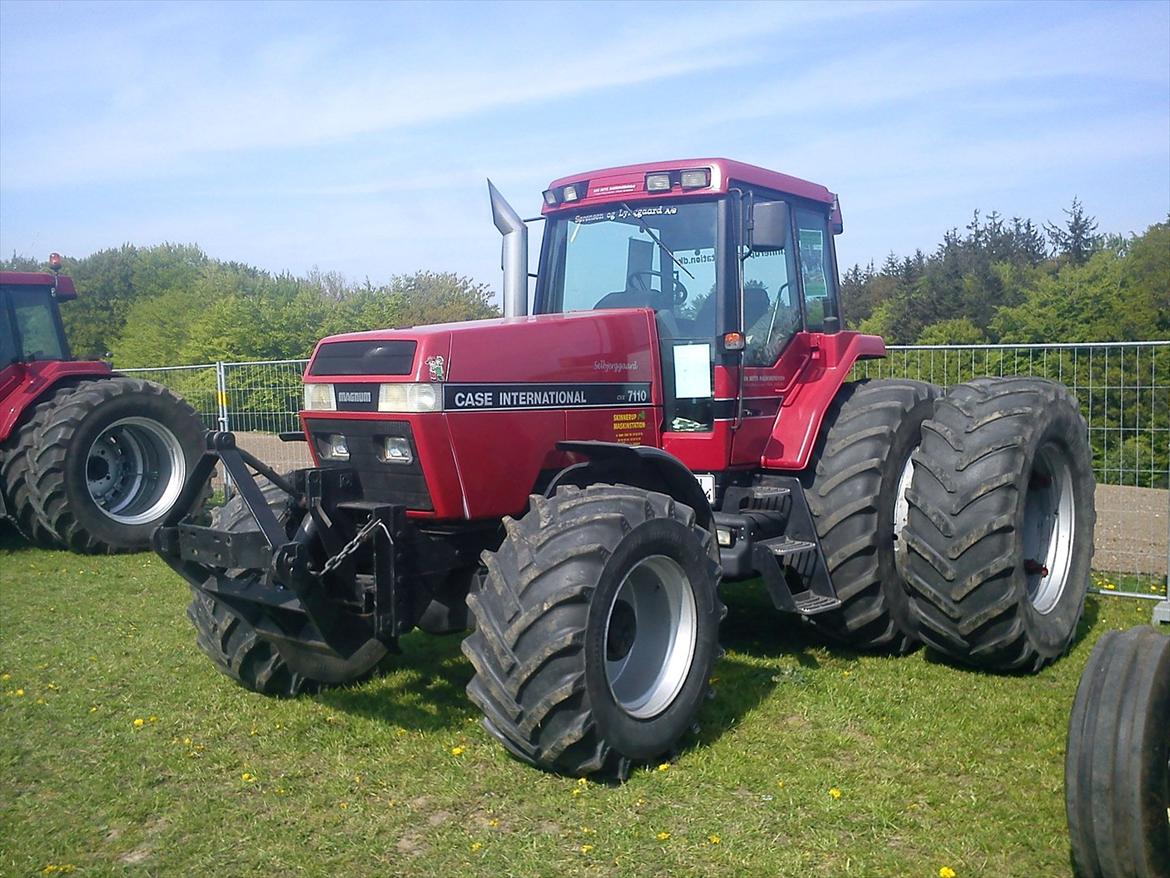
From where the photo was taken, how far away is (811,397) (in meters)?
6.20

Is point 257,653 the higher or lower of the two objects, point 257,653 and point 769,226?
the lower

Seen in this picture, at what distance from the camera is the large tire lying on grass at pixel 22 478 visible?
9789mm

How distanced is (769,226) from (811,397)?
116 centimetres

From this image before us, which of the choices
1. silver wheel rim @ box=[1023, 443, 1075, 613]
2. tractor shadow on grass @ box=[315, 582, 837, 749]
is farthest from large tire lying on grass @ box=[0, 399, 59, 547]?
silver wheel rim @ box=[1023, 443, 1075, 613]

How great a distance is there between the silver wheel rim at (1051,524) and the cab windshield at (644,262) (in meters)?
2.32

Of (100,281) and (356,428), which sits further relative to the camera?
(100,281)

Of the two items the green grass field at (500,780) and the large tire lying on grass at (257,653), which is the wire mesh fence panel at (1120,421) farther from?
the large tire lying on grass at (257,653)

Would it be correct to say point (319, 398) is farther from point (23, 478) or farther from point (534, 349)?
point (23, 478)

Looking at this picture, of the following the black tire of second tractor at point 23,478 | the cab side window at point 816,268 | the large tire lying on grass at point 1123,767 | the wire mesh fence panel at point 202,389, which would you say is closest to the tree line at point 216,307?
the wire mesh fence panel at point 202,389

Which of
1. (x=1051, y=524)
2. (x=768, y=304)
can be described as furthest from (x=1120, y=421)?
(x=768, y=304)

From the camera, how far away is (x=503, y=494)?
15.8 feet

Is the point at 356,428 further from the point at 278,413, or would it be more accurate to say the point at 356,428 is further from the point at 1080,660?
the point at 278,413

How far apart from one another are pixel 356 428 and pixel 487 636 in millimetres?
1246

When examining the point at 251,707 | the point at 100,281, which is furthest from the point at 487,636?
the point at 100,281
